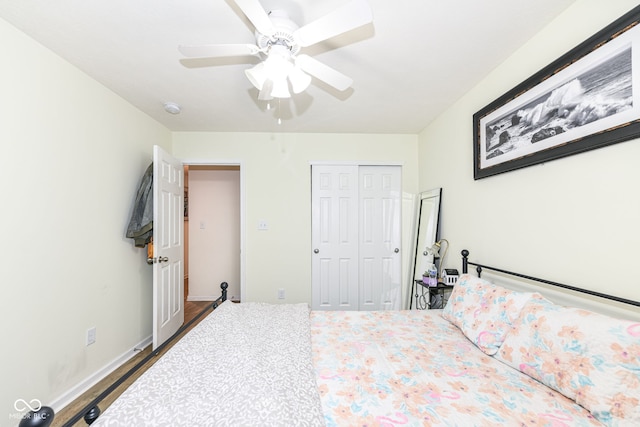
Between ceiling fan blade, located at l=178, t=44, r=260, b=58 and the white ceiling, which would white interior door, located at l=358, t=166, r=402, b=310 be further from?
ceiling fan blade, located at l=178, t=44, r=260, b=58

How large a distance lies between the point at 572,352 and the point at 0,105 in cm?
309

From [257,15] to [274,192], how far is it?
2.36 m

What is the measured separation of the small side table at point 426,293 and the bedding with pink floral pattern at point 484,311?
64cm

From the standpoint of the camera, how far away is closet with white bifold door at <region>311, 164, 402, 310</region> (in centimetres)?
346

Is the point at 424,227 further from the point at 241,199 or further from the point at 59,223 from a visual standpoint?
the point at 59,223

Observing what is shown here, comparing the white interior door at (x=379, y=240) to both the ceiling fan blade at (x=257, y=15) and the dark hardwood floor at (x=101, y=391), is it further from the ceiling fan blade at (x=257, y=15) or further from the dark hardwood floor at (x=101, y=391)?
the ceiling fan blade at (x=257, y=15)

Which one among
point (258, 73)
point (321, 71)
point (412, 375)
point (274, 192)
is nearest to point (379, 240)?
point (274, 192)

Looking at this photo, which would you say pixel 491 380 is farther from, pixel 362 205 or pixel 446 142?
pixel 362 205

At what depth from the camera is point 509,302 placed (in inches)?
58.5

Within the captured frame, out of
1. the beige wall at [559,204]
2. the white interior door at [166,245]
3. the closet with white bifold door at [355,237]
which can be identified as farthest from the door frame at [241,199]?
the beige wall at [559,204]

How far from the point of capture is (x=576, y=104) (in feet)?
4.47

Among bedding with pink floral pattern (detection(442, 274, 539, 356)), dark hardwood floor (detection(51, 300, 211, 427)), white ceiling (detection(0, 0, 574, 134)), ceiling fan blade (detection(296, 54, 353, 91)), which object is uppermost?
white ceiling (detection(0, 0, 574, 134))

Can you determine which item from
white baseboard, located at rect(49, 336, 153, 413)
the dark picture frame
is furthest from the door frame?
the dark picture frame

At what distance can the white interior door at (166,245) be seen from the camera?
2547 mm
